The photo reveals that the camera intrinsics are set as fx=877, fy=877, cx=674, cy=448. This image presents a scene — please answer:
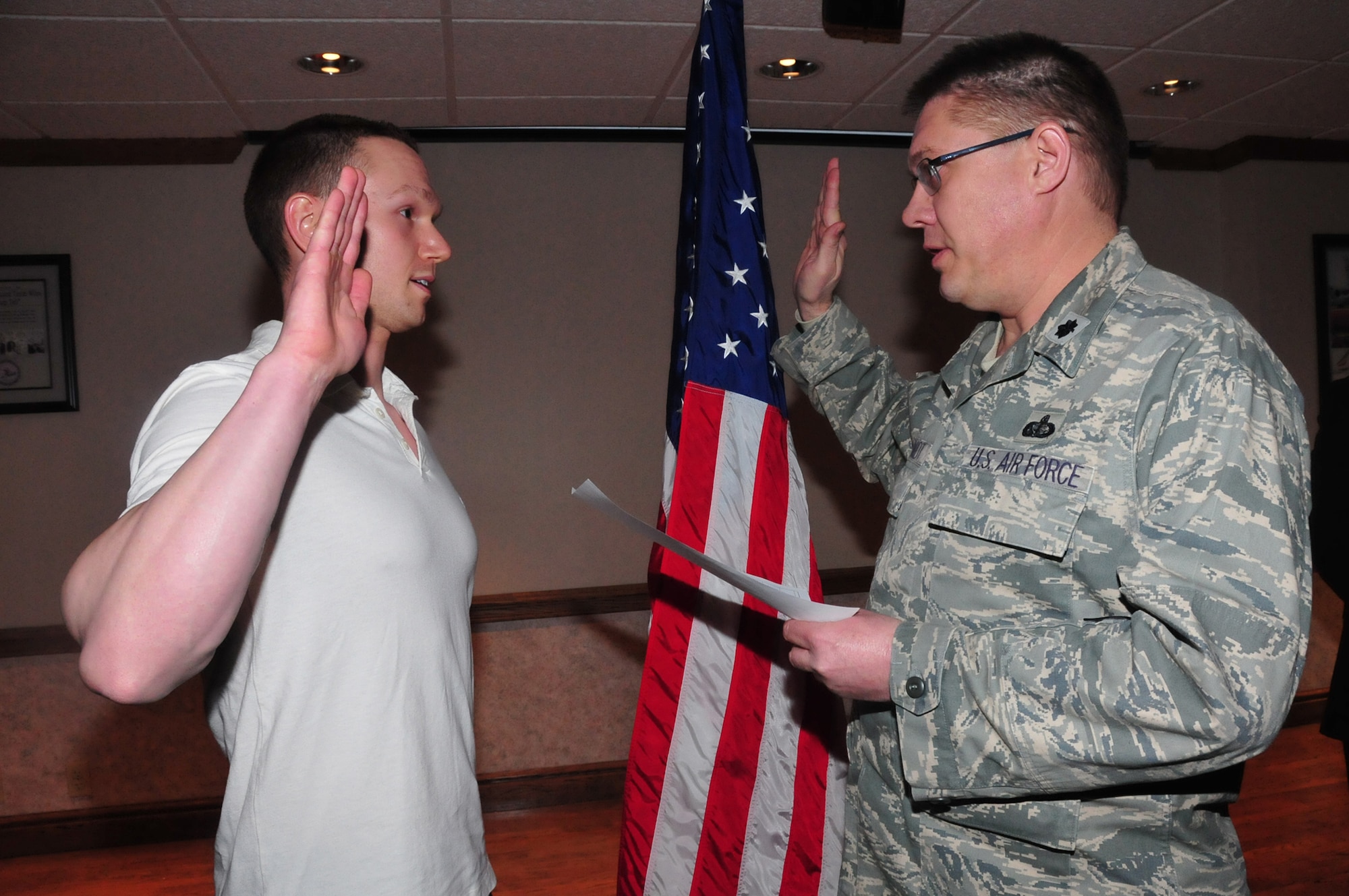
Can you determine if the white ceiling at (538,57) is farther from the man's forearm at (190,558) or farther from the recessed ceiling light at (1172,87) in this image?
the man's forearm at (190,558)

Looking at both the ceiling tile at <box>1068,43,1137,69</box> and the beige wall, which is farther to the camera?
the beige wall

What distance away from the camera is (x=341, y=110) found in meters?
3.20

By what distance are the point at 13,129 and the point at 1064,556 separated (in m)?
3.82

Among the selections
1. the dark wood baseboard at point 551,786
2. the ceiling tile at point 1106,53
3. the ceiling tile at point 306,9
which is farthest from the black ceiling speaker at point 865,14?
the dark wood baseboard at point 551,786

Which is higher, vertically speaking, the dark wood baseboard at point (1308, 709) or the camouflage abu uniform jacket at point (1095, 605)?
the camouflage abu uniform jacket at point (1095, 605)

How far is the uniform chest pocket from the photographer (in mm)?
1132

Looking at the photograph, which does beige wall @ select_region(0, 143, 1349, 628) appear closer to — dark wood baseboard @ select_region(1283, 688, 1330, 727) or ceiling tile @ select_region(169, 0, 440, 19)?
ceiling tile @ select_region(169, 0, 440, 19)

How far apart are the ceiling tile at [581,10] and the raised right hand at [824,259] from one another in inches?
40.2

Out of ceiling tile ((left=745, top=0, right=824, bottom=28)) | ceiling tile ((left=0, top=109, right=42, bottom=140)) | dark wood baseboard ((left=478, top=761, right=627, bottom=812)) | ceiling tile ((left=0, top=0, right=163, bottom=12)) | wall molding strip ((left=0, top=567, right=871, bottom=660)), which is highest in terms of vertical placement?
ceiling tile ((left=745, top=0, right=824, bottom=28))

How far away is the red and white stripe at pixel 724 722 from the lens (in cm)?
171

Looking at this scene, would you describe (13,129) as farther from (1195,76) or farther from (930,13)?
(1195,76)

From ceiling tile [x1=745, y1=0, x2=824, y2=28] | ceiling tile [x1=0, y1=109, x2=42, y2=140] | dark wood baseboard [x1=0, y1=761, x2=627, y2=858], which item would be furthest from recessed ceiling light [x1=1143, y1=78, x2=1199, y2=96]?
ceiling tile [x1=0, y1=109, x2=42, y2=140]

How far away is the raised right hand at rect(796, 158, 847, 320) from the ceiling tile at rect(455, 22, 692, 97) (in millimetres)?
1149

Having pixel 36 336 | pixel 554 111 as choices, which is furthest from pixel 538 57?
pixel 36 336
